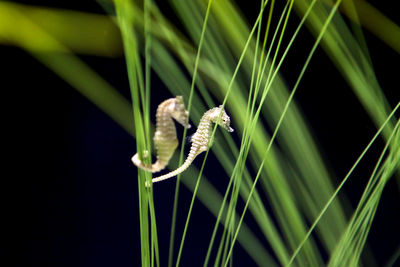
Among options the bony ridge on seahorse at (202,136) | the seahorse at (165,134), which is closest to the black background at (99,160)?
the bony ridge on seahorse at (202,136)

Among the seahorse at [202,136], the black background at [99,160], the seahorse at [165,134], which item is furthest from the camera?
the black background at [99,160]

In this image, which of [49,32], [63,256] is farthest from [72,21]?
[63,256]

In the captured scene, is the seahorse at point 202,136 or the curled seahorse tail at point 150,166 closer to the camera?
the curled seahorse tail at point 150,166

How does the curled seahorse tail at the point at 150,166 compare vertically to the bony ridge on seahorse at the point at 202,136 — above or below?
below

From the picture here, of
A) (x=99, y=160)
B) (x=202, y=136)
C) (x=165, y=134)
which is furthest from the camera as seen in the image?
(x=99, y=160)

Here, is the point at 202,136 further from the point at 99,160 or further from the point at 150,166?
the point at 99,160

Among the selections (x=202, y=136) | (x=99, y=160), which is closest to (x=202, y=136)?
(x=202, y=136)

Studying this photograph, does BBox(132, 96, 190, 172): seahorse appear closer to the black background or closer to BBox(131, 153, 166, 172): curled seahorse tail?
BBox(131, 153, 166, 172): curled seahorse tail

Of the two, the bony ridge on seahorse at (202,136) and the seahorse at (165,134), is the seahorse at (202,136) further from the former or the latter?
the seahorse at (165,134)
